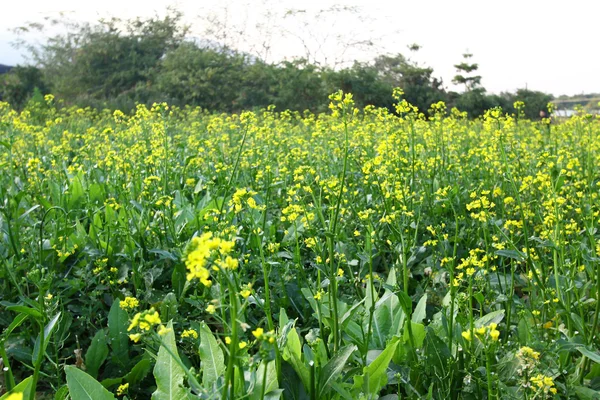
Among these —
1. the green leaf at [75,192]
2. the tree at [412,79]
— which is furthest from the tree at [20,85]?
the green leaf at [75,192]

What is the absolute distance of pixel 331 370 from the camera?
167cm

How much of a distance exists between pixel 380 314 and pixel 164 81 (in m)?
13.9

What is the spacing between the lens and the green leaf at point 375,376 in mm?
1637

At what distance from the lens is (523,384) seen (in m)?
1.45

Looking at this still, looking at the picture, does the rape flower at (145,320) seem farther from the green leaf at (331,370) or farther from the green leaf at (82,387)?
the green leaf at (331,370)

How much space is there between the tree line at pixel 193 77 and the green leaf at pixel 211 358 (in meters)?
11.5

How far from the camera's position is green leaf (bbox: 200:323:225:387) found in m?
1.68

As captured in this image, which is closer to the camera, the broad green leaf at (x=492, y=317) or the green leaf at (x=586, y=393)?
the green leaf at (x=586, y=393)

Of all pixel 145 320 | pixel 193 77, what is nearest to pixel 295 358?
pixel 145 320

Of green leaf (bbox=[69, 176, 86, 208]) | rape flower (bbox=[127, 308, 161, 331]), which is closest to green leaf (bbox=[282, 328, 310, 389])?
rape flower (bbox=[127, 308, 161, 331])

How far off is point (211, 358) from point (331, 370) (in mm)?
369

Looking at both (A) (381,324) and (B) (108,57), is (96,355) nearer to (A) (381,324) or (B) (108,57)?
(A) (381,324)

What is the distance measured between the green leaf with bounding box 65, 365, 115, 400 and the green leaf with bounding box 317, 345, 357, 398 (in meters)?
0.60

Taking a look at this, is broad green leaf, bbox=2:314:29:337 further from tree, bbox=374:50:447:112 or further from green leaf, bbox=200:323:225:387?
tree, bbox=374:50:447:112
